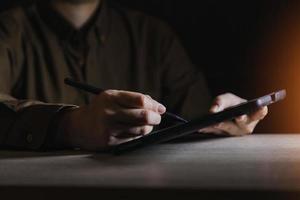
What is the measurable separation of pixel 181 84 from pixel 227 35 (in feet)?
0.61

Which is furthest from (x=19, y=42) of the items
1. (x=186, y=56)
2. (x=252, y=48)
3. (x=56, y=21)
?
(x=252, y=48)

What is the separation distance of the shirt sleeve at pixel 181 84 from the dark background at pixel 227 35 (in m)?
0.09

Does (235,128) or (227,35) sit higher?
(227,35)

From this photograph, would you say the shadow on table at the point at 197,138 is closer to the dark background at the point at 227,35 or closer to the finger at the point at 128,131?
the finger at the point at 128,131

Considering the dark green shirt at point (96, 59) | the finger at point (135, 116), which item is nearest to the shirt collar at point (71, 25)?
the dark green shirt at point (96, 59)

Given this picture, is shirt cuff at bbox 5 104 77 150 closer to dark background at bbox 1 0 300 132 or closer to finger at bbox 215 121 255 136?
finger at bbox 215 121 255 136

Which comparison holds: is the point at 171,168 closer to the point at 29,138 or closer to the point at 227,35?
the point at 29,138

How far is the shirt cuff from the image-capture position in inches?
30.2

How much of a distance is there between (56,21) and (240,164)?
25.8 inches

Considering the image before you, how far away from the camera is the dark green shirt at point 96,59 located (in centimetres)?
111

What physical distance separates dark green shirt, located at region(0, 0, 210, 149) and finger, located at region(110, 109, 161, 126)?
43 cm

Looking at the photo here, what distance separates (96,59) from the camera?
45.1 inches

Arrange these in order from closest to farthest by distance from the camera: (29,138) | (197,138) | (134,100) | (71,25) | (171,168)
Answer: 1. (171,168)
2. (134,100)
3. (29,138)
4. (197,138)
5. (71,25)

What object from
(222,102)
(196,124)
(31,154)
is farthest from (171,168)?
(222,102)
